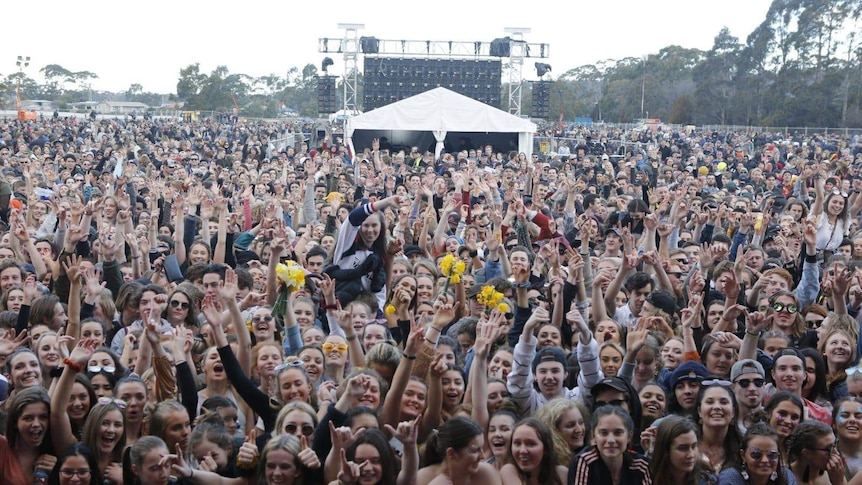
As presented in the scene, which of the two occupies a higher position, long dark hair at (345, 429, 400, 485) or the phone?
the phone

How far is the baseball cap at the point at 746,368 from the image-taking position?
17.1 feet

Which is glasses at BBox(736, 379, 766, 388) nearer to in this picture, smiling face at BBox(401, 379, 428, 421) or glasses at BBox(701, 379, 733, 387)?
glasses at BBox(701, 379, 733, 387)

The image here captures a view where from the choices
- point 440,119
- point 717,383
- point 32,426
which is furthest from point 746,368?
point 440,119

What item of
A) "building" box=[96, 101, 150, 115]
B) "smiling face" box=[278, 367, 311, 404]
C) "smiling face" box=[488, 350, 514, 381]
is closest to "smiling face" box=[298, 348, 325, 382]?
Result: "smiling face" box=[278, 367, 311, 404]

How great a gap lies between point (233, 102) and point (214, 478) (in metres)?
67.5

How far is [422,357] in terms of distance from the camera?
196 inches

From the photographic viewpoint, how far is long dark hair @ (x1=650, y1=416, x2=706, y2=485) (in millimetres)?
4363

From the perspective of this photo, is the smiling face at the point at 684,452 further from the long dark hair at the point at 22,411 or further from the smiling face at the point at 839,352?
the long dark hair at the point at 22,411

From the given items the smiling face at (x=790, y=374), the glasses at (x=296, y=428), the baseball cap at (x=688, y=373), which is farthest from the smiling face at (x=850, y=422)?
the glasses at (x=296, y=428)

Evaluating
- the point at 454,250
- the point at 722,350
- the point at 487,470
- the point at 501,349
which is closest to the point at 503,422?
the point at 487,470

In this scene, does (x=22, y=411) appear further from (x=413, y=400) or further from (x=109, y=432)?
(x=413, y=400)

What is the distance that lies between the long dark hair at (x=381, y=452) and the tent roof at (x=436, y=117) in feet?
70.6

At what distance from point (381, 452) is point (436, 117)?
2180 cm

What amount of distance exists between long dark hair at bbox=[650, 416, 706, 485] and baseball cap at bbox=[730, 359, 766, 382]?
93 cm
